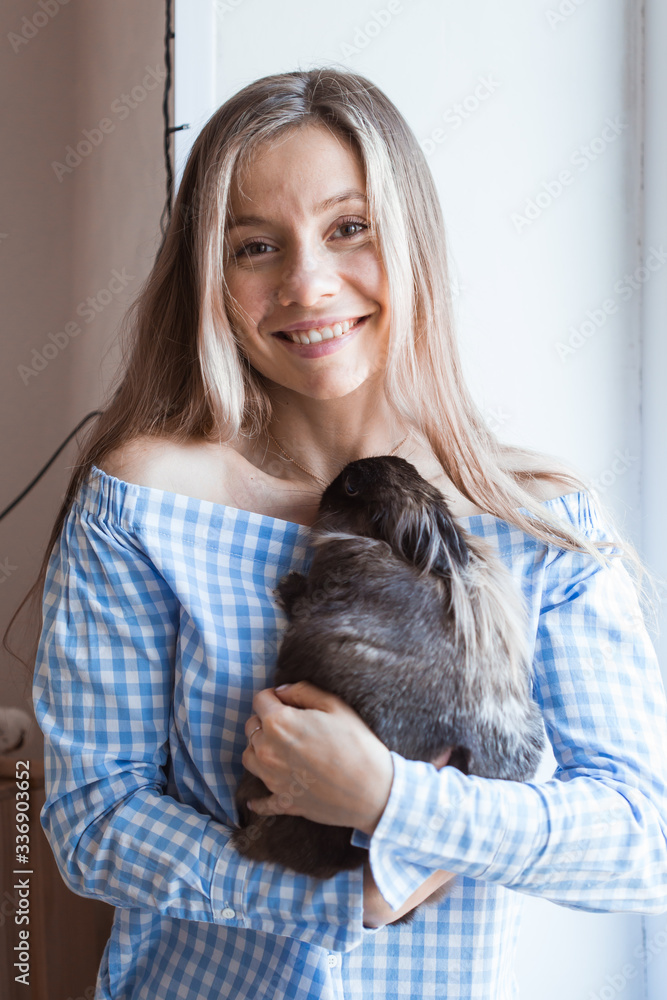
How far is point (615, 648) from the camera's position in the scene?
127 cm

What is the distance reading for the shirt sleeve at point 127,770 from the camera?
1.08 metres

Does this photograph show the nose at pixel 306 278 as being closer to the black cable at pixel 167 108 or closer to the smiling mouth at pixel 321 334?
the smiling mouth at pixel 321 334

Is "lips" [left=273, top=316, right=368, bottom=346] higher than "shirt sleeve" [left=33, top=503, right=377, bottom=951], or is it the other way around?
"lips" [left=273, top=316, right=368, bottom=346]

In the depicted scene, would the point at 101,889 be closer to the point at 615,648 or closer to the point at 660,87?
the point at 615,648

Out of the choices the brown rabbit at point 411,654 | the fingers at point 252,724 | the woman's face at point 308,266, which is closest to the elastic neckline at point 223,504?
the brown rabbit at point 411,654

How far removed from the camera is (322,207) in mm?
1263

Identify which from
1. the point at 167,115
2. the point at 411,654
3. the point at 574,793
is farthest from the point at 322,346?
the point at 167,115

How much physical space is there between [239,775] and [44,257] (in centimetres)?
217

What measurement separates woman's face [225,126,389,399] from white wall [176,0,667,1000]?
67 cm

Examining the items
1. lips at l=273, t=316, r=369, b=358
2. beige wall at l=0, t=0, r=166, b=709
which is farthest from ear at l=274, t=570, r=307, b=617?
beige wall at l=0, t=0, r=166, b=709

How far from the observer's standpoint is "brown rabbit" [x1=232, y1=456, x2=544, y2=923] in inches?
41.1

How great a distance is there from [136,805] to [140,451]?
61 centimetres

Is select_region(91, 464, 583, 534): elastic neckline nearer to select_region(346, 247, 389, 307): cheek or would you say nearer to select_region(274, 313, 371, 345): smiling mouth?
select_region(274, 313, 371, 345): smiling mouth

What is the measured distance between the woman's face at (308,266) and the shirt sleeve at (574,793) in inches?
21.3
